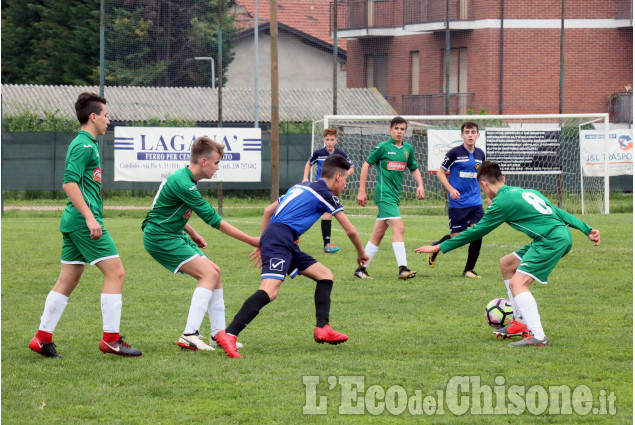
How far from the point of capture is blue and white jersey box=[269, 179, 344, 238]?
6.85 metres

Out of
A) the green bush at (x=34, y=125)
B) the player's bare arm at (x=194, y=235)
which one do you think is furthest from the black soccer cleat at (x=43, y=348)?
the green bush at (x=34, y=125)

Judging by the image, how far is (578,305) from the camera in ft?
28.6

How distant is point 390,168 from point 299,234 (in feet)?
15.2

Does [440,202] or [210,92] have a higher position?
[210,92]

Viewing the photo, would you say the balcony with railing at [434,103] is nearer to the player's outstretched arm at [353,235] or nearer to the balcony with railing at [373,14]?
the balcony with railing at [373,14]

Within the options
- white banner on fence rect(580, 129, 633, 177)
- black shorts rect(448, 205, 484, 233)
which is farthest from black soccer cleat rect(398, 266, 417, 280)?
white banner on fence rect(580, 129, 633, 177)

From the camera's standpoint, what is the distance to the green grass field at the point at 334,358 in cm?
504

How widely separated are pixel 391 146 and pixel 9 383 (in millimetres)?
6709

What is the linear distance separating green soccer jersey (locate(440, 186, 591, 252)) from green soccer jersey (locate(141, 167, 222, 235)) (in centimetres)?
194

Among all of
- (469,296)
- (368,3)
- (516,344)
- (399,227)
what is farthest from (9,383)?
(368,3)

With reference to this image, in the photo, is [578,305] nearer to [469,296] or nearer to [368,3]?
[469,296]

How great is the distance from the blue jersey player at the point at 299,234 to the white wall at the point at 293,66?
31.3 metres

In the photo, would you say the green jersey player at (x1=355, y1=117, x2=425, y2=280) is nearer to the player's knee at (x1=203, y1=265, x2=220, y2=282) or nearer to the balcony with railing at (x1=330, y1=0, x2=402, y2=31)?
the player's knee at (x1=203, y1=265, x2=220, y2=282)

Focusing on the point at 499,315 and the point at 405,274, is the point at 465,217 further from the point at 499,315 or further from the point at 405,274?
the point at 499,315
